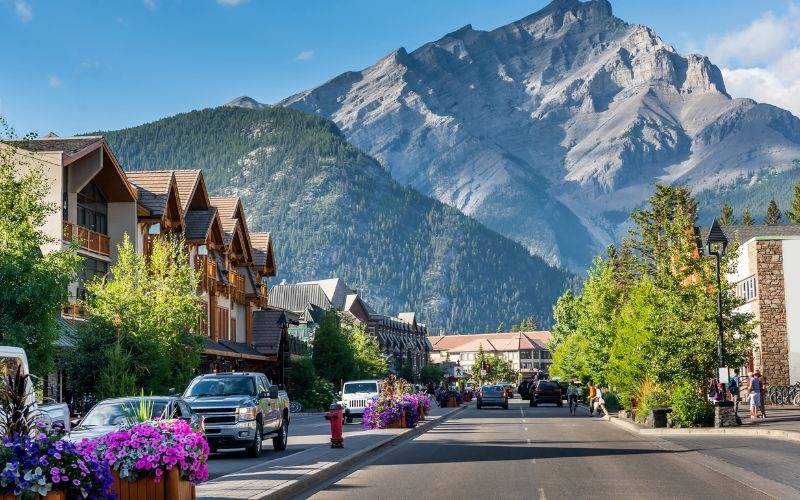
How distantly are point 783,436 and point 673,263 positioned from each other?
12018 millimetres

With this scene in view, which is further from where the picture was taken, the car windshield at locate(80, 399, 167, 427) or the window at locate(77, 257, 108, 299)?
the window at locate(77, 257, 108, 299)

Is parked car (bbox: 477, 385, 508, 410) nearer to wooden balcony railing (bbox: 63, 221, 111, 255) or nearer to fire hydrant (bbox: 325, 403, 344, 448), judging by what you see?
wooden balcony railing (bbox: 63, 221, 111, 255)

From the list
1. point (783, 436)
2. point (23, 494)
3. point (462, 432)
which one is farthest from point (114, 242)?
point (23, 494)

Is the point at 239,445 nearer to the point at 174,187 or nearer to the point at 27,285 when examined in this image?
the point at 27,285

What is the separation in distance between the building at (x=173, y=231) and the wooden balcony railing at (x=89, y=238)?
4cm

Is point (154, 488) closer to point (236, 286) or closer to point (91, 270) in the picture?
point (91, 270)

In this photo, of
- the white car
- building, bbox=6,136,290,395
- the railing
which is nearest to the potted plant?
building, bbox=6,136,290,395

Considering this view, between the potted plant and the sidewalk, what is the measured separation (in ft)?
5.93

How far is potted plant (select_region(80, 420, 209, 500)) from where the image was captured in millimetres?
13344

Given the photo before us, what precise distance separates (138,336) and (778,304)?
115ft

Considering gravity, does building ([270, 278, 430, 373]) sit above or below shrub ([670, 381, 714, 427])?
above

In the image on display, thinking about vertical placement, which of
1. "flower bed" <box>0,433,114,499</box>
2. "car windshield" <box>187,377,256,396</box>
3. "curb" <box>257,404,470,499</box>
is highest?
"car windshield" <box>187,377,256,396</box>

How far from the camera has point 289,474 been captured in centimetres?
1992

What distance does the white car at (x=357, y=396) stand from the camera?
50562 mm
